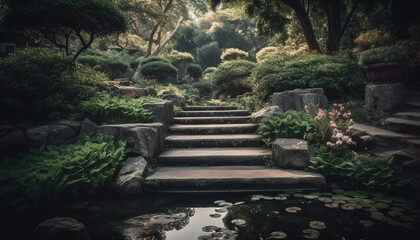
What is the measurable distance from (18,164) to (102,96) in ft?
9.14

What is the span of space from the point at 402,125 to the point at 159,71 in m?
11.9

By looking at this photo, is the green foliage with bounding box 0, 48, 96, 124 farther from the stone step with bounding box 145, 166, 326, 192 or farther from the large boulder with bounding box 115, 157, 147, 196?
the stone step with bounding box 145, 166, 326, 192

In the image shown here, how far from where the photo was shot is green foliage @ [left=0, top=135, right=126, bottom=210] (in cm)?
242

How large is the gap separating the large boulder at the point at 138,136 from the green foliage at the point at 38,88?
1.07m

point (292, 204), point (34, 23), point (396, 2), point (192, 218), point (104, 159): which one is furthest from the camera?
point (396, 2)

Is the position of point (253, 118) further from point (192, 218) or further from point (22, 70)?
point (22, 70)

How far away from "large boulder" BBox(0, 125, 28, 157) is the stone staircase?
2.04 meters

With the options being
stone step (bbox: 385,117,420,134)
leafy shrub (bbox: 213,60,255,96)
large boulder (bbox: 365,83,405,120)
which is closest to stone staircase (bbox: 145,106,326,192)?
stone step (bbox: 385,117,420,134)

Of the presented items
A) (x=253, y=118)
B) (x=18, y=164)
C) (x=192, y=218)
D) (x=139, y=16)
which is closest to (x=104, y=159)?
(x=18, y=164)

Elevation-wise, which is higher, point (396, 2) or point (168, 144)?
point (396, 2)

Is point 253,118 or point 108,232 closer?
point 108,232

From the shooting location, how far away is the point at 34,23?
5.09 meters

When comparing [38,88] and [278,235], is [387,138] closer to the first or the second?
[278,235]

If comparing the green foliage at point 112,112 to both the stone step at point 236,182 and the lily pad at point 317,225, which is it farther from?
the lily pad at point 317,225
